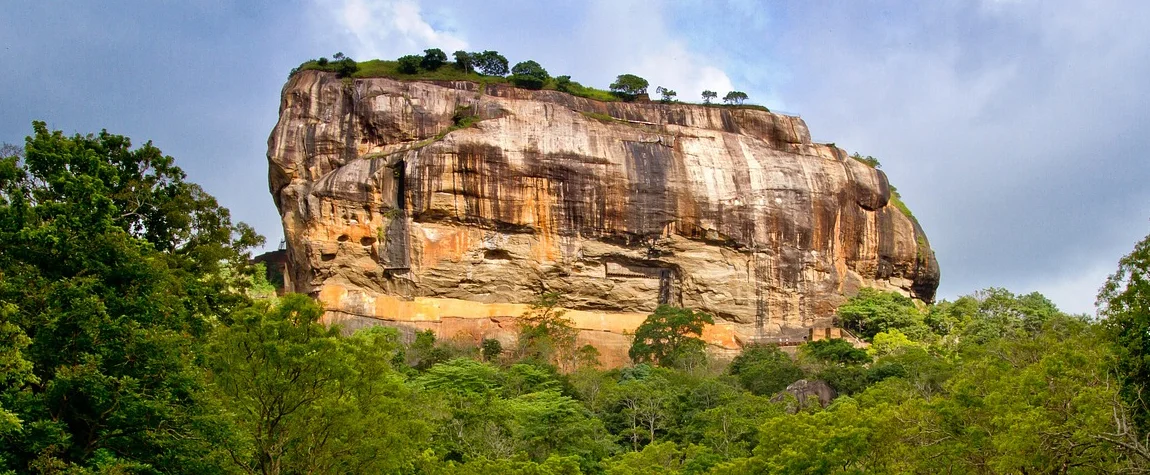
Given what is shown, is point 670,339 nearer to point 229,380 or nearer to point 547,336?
point 547,336

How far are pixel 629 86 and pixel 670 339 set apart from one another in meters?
16.9

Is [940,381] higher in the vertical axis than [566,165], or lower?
lower

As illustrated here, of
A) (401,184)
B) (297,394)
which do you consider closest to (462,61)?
(401,184)

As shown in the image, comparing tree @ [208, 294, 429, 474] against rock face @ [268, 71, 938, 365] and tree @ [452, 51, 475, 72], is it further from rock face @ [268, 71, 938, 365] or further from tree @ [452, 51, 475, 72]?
tree @ [452, 51, 475, 72]

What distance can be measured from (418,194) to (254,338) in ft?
104

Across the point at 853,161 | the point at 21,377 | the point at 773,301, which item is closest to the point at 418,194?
the point at 773,301

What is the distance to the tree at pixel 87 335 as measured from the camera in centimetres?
1680

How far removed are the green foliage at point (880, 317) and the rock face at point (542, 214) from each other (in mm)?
1102

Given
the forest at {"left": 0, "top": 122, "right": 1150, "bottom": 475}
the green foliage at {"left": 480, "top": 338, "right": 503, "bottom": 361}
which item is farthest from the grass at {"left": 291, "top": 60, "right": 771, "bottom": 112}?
the forest at {"left": 0, "top": 122, "right": 1150, "bottom": 475}

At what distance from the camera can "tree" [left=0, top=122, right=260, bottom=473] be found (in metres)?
16.8

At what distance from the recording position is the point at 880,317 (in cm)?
5397

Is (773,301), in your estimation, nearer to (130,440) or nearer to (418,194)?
(418,194)

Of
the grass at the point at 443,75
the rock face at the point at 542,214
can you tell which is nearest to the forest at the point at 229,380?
the rock face at the point at 542,214

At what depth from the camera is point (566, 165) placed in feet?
174
